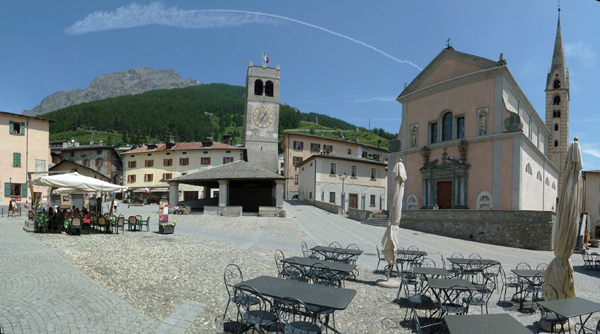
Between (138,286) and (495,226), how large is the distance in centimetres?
1955

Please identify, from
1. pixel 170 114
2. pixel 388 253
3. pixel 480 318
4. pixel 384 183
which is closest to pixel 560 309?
pixel 480 318

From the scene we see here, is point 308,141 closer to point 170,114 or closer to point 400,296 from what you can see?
point 400,296

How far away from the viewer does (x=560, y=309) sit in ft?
16.4

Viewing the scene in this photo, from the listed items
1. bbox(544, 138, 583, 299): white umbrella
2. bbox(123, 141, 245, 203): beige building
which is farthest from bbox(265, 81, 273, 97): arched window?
bbox(544, 138, 583, 299): white umbrella

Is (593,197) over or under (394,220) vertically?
under

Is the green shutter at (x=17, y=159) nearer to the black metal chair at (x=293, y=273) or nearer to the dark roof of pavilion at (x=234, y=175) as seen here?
the dark roof of pavilion at (x=234, y=175)

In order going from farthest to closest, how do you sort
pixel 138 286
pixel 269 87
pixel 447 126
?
pixel 269 87
pixel 447 126
pixel 138 286

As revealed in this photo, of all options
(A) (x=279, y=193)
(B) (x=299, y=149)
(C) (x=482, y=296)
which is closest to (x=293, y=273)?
(C) (x=482, y=296)

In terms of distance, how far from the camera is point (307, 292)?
5121 millimetres

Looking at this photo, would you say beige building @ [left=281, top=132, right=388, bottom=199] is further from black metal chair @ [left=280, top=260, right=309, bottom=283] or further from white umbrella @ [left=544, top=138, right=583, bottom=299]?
white umbrella @ [left=544, top=138, right=583, bottom=299]

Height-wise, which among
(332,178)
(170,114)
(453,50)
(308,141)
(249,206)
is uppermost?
(170,114)

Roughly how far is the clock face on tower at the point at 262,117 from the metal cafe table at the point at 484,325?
52.7 meters

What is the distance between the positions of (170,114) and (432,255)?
112 metres

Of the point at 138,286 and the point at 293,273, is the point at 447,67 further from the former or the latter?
the point at 138,286
